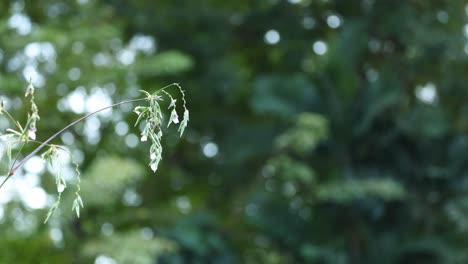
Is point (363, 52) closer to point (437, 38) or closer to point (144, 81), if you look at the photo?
point (437, 38)

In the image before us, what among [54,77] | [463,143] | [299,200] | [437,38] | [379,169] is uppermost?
[437,38]

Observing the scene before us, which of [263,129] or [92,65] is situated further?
[263,129]

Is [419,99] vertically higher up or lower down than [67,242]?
higher up

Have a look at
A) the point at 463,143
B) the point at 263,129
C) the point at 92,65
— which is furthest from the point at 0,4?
the point at 463,143

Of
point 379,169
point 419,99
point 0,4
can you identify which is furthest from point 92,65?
point 419,99

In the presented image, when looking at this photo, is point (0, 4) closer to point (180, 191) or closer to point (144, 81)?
point (144, 81)

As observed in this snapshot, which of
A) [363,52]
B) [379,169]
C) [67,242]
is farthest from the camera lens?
[363,52]

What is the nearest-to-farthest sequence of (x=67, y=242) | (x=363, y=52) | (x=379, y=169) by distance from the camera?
(x=67, y=242) → (x=379, y=169) → (x=363, y=52)
